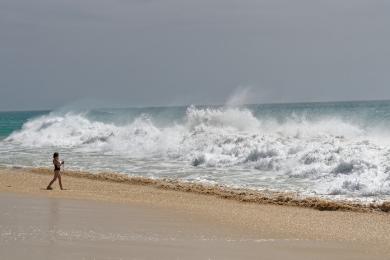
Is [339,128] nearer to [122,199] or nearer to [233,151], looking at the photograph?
[233,151]

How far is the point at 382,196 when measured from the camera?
48.1 ft

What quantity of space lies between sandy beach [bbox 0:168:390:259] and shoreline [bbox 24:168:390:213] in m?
0.32

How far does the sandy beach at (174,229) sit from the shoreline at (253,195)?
0.32 meters

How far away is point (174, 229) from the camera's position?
1009 centimetres

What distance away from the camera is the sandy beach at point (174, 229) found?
8.23m

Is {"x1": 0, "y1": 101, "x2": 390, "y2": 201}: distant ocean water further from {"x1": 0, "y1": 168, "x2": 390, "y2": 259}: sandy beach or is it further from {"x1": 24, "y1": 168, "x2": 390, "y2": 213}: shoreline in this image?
{"x1": 0, "y1": 168, "x2": 390, "y2": 259}: sandy beach

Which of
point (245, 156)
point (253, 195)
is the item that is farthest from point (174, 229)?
point (245, 156)

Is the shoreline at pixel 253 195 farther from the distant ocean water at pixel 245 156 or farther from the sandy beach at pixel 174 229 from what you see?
the distant ocean water at pixel 245 156

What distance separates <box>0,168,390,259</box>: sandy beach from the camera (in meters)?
8.23

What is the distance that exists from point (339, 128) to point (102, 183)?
2373 centimetres

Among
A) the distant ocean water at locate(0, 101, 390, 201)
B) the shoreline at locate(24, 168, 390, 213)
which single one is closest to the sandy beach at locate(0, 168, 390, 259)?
the shoreline at locate(24, 168, 390, 213)

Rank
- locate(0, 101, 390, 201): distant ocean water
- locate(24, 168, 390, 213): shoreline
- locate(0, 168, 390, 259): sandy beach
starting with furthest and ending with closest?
locate(0, 101, 390, 201): distant ocean water < locate(24, 168, 390, 213): shoreline < locate(0, 168, 390, 259): sandy beach

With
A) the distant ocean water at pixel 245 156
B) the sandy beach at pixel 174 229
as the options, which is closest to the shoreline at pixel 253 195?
the sandy beach at pixel 174 229

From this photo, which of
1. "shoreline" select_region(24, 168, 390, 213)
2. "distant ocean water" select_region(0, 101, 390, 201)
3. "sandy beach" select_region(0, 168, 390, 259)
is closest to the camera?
"sandy beach" select_region(0, 168, 390, 259)
